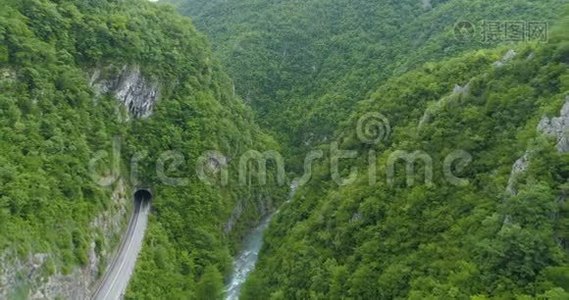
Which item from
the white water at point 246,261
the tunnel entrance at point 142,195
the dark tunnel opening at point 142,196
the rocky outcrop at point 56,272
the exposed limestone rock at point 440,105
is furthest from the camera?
the tunnel entrance at point 142,195

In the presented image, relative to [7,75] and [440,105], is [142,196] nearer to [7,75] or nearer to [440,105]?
[7,75]

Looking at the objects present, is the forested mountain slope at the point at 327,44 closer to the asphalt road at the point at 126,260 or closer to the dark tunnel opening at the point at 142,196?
the dark tunnel opening at the point at 142,196

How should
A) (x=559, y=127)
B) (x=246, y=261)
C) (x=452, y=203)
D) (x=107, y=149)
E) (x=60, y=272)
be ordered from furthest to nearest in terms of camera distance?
(x=246, y=261)
(x=107, y=149)
(x=60, y=272)
(x=452, y=203)
(x=559, y=127)

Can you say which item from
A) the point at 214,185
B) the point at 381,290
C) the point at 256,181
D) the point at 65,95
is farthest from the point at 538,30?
the point at 65,95

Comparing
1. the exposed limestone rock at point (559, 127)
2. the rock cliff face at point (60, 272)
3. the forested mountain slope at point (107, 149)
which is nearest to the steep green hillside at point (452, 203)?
the exposed limestone rock at point (559, 127)

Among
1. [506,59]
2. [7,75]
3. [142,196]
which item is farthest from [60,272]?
[506,59]
